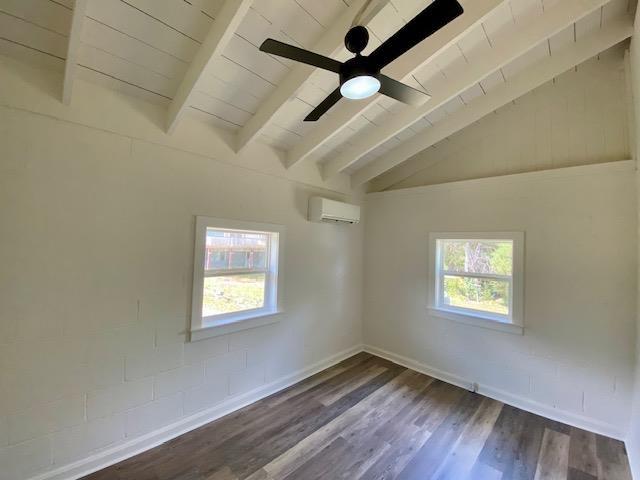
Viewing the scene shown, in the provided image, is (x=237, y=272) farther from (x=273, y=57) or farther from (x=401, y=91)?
(x=401, y=91)

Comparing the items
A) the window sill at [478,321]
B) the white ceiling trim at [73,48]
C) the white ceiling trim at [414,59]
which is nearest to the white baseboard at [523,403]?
the window sill at [478,321]

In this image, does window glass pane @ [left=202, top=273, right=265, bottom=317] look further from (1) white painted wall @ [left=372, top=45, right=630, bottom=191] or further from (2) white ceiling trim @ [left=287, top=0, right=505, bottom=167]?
(1) white painted wall @ [left=372, top=45, right=630, bottom=191]

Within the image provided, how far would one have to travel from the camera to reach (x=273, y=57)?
2.01 metres

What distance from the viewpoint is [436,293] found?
3533mm

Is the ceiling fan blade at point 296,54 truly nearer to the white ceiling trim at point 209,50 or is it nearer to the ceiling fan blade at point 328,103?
the ceiling fan blade at point 328,103

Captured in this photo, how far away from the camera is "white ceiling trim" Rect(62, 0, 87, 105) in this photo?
1.33 metres

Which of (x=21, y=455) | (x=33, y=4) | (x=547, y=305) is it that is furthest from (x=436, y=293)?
(x=33, y=4)

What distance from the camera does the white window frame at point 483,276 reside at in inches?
114

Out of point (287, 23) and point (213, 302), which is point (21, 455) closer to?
point (213, 302)

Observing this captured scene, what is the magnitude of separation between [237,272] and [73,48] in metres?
1.95

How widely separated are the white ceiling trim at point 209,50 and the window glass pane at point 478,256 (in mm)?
3097

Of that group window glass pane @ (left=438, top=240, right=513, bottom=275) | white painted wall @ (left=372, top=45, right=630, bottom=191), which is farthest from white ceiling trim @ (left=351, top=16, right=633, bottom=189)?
window glass pane @ (left=438, top=240, right=513, bottom=275)

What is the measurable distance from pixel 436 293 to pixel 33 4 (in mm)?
4103

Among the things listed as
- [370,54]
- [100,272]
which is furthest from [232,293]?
[370,54]
